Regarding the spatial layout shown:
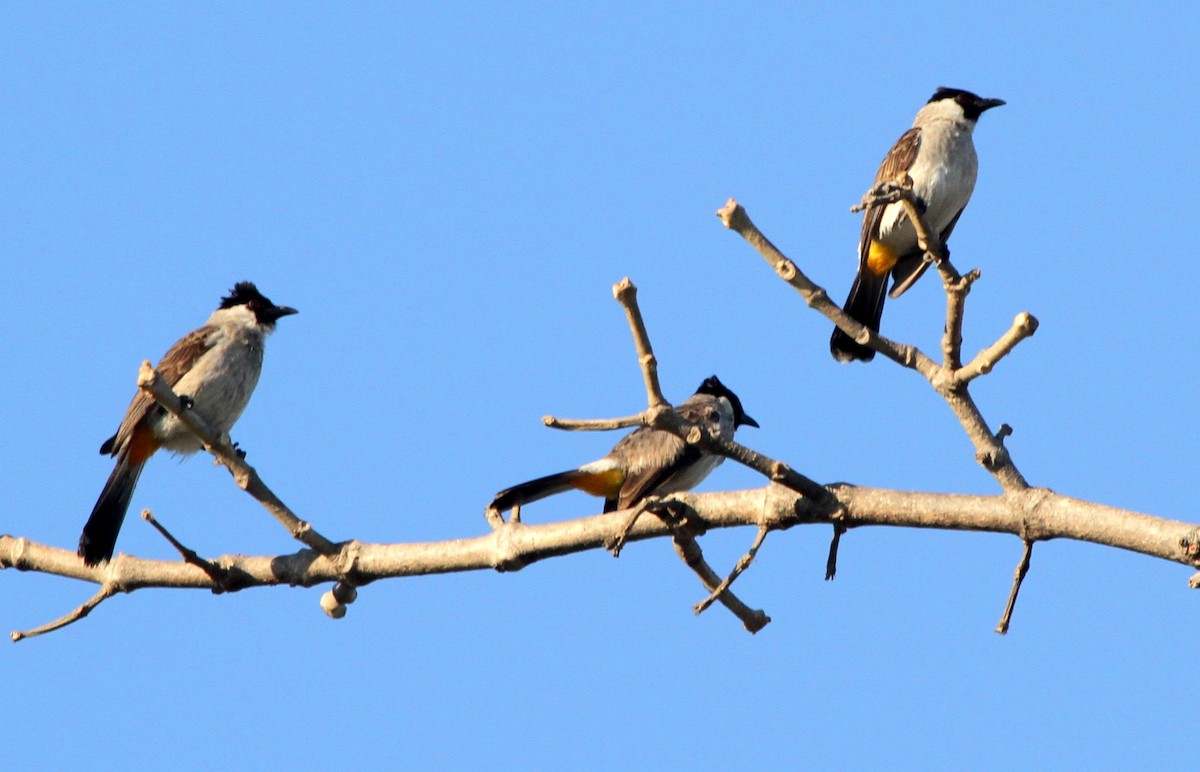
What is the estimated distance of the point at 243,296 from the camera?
8.03 metres

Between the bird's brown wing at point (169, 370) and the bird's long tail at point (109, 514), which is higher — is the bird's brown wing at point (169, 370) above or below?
above

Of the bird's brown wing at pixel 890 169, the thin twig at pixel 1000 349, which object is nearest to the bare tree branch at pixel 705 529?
the thin twig at pixel 1000 349

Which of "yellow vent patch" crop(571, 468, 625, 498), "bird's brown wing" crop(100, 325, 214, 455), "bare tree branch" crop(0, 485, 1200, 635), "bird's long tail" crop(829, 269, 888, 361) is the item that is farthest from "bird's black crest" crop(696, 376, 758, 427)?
"bare tree branch" crop(0, 485, 1200, 635)

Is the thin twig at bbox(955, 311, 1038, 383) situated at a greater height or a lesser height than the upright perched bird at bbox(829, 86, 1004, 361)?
lesser

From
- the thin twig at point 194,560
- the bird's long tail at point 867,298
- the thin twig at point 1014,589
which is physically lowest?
the thin twig at point 1014,589

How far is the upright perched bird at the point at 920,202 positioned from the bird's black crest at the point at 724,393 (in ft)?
3.44

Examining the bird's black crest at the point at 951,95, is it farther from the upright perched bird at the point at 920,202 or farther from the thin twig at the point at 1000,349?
the thin twig at the point at 1000,349

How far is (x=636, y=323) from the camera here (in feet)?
11.9

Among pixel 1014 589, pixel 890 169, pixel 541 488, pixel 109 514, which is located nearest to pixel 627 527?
pixel 1014 589

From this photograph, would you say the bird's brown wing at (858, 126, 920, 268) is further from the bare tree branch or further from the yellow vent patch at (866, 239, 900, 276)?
the bare tree branch

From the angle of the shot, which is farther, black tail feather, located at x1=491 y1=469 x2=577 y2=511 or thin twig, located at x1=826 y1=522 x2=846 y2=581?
black tail feather, located at x1=491 y1=469 x2=577 y2=511

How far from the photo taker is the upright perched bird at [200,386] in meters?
6.57

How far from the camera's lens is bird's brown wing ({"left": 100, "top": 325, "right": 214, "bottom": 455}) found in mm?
6617

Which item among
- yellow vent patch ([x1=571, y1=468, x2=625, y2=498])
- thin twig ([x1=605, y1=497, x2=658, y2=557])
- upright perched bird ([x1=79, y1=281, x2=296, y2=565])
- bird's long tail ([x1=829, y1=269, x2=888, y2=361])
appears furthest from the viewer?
bird's long tail ([x1=829, y1=269, x2=888, y2=361])
